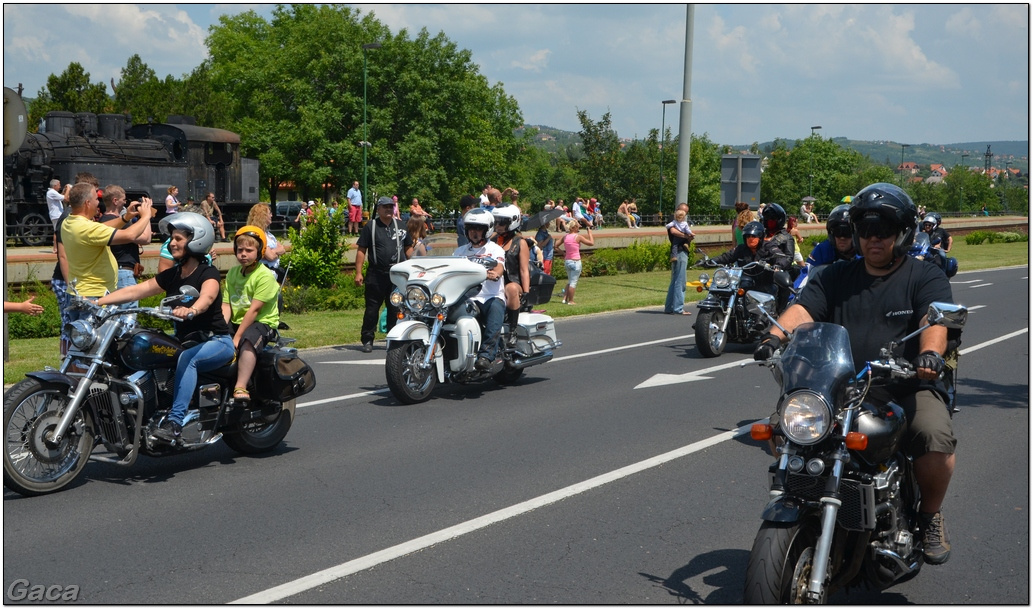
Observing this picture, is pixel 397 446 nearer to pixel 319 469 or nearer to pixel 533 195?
pixel 319 469

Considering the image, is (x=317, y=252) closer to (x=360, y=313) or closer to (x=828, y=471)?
(x=360, y=313)

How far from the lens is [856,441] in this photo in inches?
158

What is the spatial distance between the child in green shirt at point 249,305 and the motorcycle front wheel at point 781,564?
433 cm

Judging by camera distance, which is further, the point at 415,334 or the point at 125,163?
the point at 125,163

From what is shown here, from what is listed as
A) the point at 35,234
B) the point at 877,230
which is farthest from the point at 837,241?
the point at 35,234

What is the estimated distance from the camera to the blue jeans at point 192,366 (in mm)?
6949

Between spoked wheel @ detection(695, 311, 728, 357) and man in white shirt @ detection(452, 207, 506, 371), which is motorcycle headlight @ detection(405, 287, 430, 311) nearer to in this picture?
man in white shirt @ detection(452, 207, 506, 371)

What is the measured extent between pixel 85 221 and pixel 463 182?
52.8 m

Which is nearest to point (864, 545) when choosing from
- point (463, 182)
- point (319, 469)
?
point (319, 469)

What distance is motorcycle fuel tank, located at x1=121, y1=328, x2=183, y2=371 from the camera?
6.86 meters

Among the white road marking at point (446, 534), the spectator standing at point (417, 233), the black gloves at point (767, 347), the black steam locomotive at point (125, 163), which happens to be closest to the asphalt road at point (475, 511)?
the white road marking at point (446, 534)

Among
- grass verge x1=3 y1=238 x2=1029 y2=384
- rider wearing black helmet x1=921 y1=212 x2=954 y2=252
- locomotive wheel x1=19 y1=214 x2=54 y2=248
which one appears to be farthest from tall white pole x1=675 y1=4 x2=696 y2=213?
locomotive wheel x1=19 y1=214 x2=54 y2=248

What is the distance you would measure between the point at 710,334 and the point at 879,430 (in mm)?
9169

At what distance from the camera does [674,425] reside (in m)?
9.17
